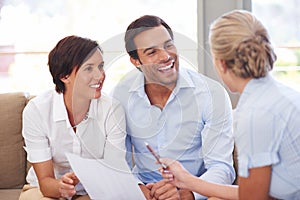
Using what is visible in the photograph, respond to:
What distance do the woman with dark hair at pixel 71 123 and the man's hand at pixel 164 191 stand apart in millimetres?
143

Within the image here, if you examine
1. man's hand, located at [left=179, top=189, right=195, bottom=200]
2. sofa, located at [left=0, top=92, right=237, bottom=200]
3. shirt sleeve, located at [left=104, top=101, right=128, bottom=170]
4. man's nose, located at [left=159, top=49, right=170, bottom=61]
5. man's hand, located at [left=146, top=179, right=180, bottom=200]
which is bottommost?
sofa, located at [left=0, top=92, right=237, bottom=200]

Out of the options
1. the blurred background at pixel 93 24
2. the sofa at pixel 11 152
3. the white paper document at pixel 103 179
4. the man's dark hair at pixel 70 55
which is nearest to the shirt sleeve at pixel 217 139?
the white paper document at pixel 103 179

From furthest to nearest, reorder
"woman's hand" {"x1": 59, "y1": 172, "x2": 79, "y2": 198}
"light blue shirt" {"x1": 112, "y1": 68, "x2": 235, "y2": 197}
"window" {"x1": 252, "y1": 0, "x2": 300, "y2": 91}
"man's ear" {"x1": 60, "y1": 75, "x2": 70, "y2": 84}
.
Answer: "window" {"x1": 252, "y1": 0, "x2": 300, "y2": 91} → "man's ear" {"x1": 60, "y1": 75, "x2": 70, "y2": 84} → "woman's hand" {"x1": 59, "y1": 172, "x2": 79, "y2": 198} → "light blue shirt" {"x1": 112, "y1": 68, "x2": 235, "y2": 197}

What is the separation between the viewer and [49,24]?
134 inches

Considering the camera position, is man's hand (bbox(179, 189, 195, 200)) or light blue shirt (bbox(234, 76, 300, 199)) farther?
man's hand (bbox(179, 189, 195, 200))

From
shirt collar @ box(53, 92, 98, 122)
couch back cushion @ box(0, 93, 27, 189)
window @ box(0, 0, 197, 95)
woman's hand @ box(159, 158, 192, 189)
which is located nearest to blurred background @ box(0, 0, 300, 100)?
window @ box(0, 0, 197, 95)

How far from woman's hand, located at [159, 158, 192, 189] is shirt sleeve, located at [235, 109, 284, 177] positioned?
1.02ft

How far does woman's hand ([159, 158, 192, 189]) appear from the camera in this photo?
6.19ft

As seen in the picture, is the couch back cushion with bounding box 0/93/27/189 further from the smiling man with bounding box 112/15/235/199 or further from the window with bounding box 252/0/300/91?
the window with bounding box 252/0/300/91

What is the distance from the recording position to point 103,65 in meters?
1.98

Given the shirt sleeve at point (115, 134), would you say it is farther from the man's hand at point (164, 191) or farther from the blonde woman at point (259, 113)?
the blonde woman at point (259, 113)

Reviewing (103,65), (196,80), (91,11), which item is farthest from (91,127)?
(91,11)

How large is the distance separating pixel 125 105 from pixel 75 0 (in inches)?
58.1

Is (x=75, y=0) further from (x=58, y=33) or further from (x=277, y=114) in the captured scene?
(x=277, y=114)
